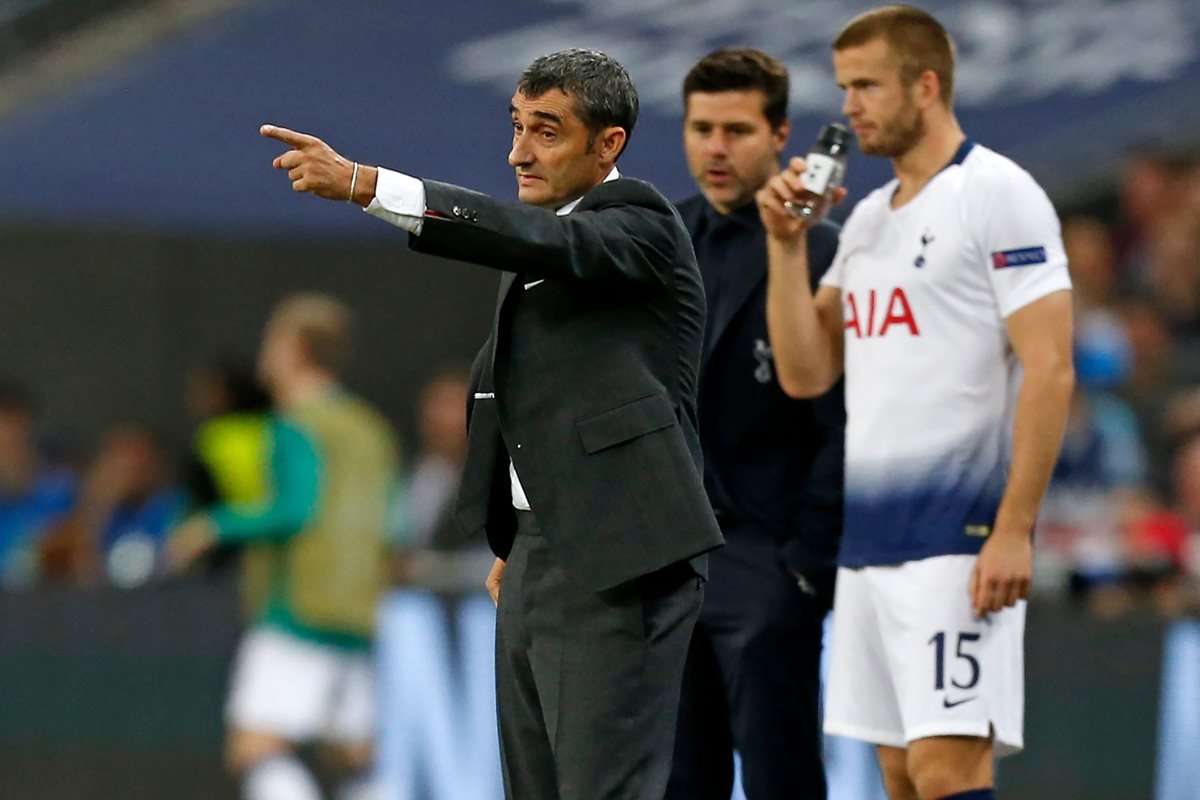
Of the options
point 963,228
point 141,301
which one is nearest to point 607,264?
point 963,228

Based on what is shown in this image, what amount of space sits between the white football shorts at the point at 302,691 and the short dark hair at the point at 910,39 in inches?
194

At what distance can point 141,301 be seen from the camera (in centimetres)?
1286

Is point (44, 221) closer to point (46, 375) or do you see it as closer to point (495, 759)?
point (46, 375)

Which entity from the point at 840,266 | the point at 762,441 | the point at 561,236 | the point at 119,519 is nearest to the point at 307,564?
the point at 119,519

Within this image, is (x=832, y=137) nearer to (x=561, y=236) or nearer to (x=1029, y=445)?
(x=1029, y=445)

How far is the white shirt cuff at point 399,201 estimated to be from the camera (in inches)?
154

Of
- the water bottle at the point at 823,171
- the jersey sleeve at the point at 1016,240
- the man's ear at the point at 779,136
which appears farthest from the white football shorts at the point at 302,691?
the jersey sleeve at the point at 1016,240

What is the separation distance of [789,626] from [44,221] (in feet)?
27.8

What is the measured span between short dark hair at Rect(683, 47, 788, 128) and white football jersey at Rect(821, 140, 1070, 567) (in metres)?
0.60

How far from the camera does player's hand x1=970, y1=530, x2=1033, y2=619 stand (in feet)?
16.3

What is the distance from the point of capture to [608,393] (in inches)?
167

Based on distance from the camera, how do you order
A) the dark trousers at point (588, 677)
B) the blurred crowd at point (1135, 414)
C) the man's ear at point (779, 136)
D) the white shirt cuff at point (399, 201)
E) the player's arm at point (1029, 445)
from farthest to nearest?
the blurred crowd at point (1135, 414) → the man's ear at point (779, 136) → the player's arm at point (1029, 445) → the dark trousers at point (588, 677) → the white shirt cuff at point (399, 201)

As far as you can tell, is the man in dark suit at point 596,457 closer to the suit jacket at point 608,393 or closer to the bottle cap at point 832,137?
the suit jacket at point 608,393

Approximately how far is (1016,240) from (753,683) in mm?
1302
